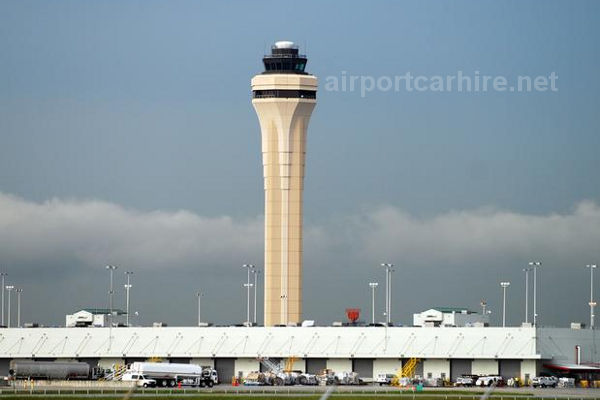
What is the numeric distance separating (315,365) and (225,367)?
1154 centimetres

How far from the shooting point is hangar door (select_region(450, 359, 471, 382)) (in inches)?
7082

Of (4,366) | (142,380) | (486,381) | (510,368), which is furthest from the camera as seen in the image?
(4,366)

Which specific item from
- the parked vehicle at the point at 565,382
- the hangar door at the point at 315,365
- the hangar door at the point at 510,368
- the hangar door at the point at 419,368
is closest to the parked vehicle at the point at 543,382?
the parked vehicle at the point at 565,382

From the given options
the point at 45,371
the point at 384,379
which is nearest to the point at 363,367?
the point at 384,379

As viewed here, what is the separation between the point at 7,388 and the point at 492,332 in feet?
209

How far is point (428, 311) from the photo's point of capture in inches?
7534

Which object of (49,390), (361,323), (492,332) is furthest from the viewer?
(361,323)

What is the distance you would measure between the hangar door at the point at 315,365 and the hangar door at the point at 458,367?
1600cm

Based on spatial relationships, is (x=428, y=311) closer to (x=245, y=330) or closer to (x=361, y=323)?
(x=361, y=323)

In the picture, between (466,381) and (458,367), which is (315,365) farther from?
(466,381)

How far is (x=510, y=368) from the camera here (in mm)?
179250

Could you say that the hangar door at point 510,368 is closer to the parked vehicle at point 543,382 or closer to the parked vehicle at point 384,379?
the parked vehicle at point 543,382

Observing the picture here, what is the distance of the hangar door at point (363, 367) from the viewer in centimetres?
18175

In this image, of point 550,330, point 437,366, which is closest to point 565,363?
point 550,330
